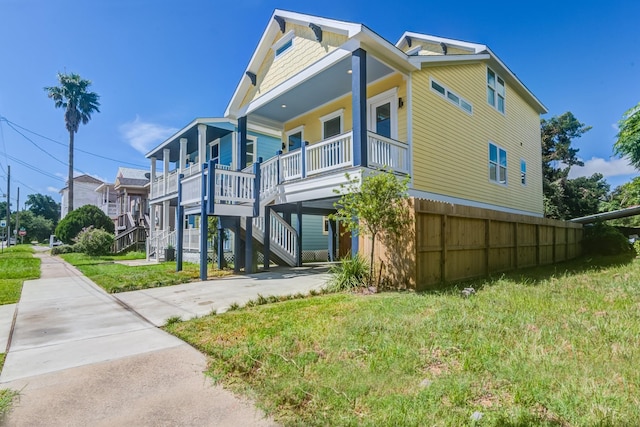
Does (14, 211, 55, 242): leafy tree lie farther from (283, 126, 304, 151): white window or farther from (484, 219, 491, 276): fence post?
(484, 219, 491, 276): fence post

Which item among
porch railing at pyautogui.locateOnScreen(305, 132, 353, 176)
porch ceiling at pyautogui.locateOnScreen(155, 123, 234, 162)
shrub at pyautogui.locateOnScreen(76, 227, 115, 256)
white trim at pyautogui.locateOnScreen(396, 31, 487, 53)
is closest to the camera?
porch railing at pyautogui.locateOnScreen(305, 132, 353, 176)

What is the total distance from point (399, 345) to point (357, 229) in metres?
3.96

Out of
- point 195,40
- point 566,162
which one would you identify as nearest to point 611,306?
point 195,40

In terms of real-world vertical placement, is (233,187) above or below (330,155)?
below

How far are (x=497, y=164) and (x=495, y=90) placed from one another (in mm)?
2945

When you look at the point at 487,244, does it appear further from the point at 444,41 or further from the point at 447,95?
the point at 444,41

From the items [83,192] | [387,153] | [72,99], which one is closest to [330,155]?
[387,153]

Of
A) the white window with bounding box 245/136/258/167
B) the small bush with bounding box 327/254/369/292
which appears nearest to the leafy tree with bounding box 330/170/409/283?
the small bush with bounding box 327/254/369/292

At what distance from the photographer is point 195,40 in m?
14.7

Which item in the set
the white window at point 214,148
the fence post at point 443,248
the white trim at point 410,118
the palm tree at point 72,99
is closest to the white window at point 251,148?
the white window at point 214,148

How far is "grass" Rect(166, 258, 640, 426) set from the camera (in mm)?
2330

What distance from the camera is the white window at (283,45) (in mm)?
10962

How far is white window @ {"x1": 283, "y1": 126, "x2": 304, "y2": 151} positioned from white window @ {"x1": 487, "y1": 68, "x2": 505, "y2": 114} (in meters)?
7.28

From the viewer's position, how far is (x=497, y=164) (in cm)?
1378
